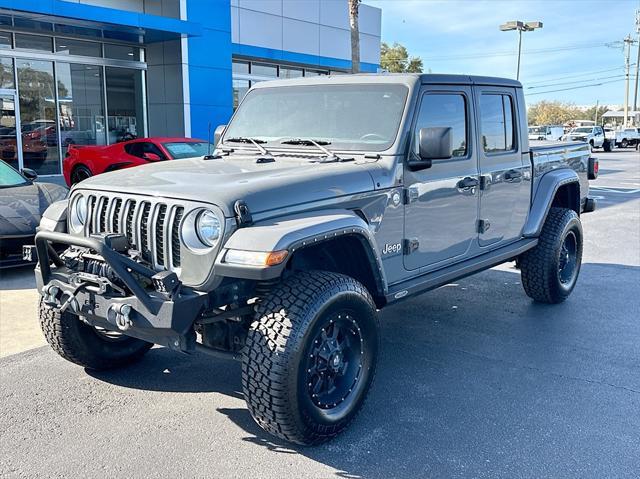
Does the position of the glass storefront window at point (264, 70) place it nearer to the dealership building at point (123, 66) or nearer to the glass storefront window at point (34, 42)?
the dealership building at point (123, 66)

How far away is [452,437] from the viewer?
367 centimetres

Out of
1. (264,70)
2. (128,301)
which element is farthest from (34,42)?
(128,301)

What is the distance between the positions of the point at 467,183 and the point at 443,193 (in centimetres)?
36

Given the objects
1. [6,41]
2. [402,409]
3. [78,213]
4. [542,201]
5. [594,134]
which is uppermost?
[6,41]

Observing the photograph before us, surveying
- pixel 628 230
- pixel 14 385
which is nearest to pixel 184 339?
pixel 14 385

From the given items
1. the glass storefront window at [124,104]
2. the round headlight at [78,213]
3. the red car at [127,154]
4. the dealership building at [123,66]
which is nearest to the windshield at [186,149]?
the red car at [127,154]

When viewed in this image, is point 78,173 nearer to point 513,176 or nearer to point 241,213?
point 513,176

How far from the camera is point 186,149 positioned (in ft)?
40.3

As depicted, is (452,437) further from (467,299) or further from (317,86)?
(467,299)

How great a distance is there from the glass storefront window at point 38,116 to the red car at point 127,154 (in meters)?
3.42

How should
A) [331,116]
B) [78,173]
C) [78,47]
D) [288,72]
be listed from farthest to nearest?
[288,72] → [78,47] → [78,173] → [331,116]

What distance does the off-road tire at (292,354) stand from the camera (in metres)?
3.27

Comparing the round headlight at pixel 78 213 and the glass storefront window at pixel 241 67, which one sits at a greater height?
the glass storefront window at pixel 241 67

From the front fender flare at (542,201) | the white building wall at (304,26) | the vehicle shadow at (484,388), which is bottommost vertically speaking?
the vehicle shadow at (484,388)
